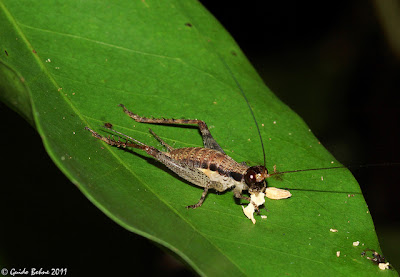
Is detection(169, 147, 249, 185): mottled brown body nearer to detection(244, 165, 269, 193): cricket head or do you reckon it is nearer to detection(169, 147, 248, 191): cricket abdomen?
detection(169, 147, 248, 191): cricket abdomen

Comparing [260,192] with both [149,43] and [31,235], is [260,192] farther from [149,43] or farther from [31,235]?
[31,235]

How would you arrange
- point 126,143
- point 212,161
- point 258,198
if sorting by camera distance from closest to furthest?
point 126,143 < point 258,198 < point 212,161

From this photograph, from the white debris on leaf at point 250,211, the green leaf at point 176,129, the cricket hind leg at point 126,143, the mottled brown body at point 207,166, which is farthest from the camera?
the mottled brown body at point 207,166

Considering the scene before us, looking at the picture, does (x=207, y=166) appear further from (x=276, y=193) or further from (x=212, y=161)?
(x=276, y=193)

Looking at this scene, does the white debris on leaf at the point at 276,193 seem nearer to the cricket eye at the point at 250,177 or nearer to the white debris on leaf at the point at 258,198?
the white debris on leaf at the point at 258,198

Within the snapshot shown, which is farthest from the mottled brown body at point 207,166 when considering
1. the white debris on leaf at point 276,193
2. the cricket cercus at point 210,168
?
the white debris on leaf at point 276,193

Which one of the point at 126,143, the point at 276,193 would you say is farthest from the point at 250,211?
the point at 126,143
